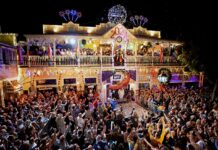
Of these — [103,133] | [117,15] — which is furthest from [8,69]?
[117,15]

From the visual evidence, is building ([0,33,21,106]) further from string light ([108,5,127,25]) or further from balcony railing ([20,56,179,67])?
string light ([108,5,127,25])

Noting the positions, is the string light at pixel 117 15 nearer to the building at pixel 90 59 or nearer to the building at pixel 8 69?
the building at pixel 90 59

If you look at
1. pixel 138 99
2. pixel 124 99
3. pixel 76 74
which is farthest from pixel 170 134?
pixel 76 74

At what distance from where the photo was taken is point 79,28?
23203mm

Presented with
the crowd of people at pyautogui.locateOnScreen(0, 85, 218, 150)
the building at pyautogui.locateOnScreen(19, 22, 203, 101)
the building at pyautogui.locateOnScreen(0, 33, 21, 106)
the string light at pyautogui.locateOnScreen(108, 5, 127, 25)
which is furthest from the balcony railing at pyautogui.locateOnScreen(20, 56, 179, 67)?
the crowd of people at pyautogui.locateOnScreen(0, 85, 218, 150)

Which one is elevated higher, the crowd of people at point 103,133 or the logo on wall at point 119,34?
the logo on wall at point 119,34

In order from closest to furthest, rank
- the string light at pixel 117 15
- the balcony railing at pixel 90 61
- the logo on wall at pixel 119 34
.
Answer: the balcony railing at pixel 90 61 < the string light at pixel 117 15 < the logo on wall at pixel 119 34

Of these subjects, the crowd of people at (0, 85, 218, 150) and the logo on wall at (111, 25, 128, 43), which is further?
the logo on wall at (111, 25, 128, 43)

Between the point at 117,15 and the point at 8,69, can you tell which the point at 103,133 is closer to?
the point at 8,69

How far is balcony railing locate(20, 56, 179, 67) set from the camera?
19.2m

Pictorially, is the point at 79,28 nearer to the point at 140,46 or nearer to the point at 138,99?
the point at 140,46

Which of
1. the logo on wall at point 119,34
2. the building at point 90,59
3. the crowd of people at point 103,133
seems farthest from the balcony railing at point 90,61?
the crowd of people at point 103,133

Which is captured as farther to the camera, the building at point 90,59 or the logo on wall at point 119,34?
the logo on wall at point 119,34

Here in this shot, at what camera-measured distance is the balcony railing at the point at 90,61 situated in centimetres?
1921
